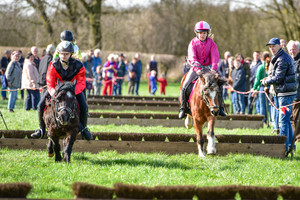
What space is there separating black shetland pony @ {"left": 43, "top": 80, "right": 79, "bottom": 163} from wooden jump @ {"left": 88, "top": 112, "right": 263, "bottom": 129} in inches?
231

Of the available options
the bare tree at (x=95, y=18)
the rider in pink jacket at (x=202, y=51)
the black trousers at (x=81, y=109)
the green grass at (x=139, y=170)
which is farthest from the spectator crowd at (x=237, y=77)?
the bare tree at (x=95, y=18)

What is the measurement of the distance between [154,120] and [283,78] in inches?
213

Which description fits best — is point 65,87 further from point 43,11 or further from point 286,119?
point 43,11

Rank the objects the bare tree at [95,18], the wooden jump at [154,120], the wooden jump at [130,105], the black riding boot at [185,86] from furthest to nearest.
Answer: the bare tree at [95,18] < the wooden jump at [130,105] < the wooden jump at [154,120] < the black riding boot at [185,86]

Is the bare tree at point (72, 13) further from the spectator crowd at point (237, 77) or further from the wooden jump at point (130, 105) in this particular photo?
the wooden jump at point (130, 105)

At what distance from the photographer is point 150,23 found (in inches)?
2202

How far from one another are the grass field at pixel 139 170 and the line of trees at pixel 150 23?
2632 centimetres

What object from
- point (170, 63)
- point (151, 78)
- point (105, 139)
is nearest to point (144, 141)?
point (105, 139)

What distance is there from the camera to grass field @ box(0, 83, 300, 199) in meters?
6.84

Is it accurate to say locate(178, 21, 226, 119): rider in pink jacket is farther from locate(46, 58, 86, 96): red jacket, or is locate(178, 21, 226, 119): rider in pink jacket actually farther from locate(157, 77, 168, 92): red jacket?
locate(157, 77, 168, 92): red jacket

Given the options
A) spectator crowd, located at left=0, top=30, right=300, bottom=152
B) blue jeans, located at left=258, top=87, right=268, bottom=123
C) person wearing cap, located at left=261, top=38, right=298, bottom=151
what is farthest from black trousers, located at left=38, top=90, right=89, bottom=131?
blue jeans, located at left=258, top=87, right=268, bottom=123

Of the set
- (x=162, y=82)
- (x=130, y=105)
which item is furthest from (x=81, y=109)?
(x=162, y=82)

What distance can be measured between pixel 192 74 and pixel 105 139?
242 cm

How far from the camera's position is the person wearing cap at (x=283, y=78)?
966 centimetres
